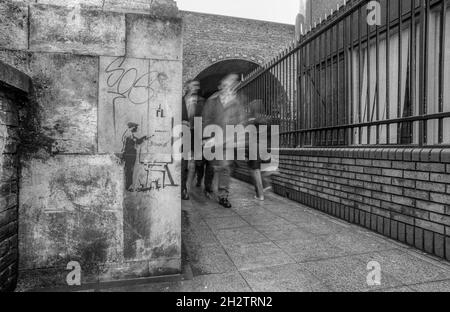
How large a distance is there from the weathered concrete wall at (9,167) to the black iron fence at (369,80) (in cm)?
389

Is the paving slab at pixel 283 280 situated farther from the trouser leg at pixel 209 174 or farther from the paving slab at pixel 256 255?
the trouser leg at pixel 209 174

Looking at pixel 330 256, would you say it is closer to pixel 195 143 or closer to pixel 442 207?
pixel 442 207

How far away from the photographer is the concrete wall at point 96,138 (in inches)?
95.0

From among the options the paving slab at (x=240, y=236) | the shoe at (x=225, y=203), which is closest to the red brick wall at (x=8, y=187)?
the paving slab at (x=240, y=236)

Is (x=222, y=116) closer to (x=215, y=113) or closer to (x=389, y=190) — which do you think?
(x=215, y=113)

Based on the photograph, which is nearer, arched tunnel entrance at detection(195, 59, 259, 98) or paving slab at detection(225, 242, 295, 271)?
paving slab at detection(225, 242, 295, 271)

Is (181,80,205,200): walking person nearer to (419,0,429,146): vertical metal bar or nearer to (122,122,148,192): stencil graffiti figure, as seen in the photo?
(122,122,148,192): stencil graffiti figure

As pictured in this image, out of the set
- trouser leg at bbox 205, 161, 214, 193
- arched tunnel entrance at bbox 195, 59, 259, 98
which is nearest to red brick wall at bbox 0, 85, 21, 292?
trouser leg at bbox 205, 161, 214, 193

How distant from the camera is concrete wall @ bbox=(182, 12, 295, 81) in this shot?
571 inches

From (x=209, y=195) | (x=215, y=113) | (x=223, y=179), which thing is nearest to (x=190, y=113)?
(x=215, y=113)

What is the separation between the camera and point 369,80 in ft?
13.9

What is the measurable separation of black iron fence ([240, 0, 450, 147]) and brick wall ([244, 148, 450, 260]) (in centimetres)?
Result: 28
